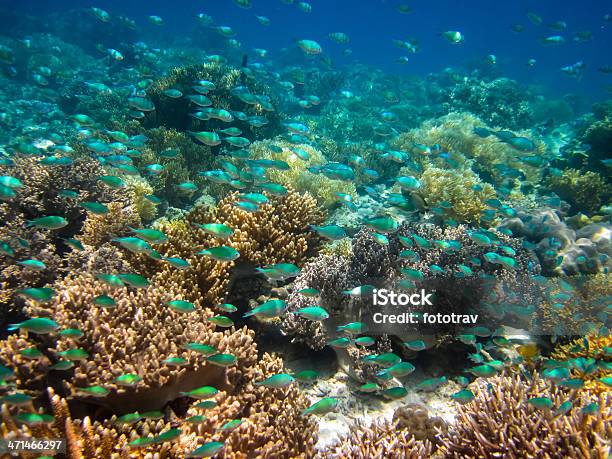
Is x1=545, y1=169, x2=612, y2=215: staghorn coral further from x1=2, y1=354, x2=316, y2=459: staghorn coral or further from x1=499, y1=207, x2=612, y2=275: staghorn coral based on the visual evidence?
x1=2, y1=354, x2=316, y2=459: staghorn coral

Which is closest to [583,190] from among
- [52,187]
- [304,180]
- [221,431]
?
[304,180]

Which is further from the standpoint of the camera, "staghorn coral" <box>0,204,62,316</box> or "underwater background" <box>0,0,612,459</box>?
"staghorn coral" <box>0,204,62,316</box>

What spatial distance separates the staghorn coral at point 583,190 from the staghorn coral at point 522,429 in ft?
31.8

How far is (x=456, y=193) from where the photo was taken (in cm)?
886

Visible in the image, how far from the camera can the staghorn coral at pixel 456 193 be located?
8727 mm

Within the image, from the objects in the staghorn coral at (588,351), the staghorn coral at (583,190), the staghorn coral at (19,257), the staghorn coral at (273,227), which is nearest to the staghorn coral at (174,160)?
the staghorn coral at (19,257)

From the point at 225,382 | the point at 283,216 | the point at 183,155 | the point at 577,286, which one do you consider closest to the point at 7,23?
the point at 183,155

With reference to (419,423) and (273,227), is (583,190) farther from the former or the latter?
(419,423)

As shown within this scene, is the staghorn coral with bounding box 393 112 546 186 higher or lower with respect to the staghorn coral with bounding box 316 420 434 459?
higher

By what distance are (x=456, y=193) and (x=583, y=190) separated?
580 cm

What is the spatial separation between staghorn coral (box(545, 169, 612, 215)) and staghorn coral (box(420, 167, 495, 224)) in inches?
161

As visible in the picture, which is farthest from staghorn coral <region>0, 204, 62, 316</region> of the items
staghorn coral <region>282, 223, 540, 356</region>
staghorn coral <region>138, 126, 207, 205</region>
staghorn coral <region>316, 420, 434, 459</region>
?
staghorn coral <region>316, 420, 434, 459</region>

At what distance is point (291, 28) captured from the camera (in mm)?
91250

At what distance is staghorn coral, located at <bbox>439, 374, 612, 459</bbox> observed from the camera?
3.25 metres
